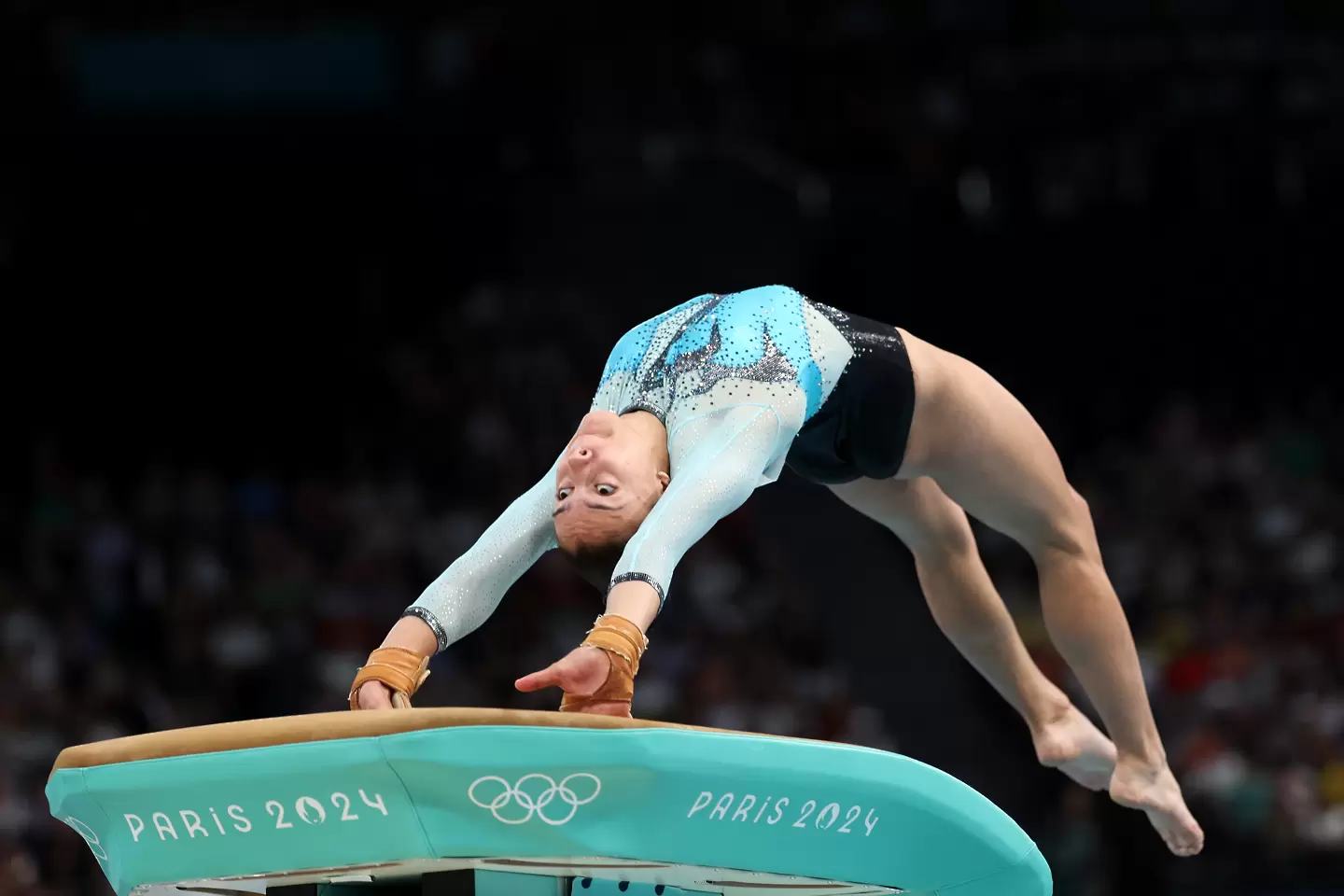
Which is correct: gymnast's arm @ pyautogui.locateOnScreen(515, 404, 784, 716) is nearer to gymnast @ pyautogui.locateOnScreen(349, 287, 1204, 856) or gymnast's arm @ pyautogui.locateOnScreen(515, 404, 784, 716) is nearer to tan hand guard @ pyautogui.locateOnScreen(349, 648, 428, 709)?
gymnast @ pyautogui.locateOnScreen(349, 287, 1204, 856)

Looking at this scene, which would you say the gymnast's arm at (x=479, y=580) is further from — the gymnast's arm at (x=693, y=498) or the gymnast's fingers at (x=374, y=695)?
the gymnast's arm at (x=693, y=498)

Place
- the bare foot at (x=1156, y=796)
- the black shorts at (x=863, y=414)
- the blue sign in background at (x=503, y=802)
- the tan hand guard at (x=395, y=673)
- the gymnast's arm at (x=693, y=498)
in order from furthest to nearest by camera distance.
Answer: the bare foot at (x=1156, y=796), the black shorts at (x=863, y=414), the tan hand guard at (x=395, y=673), the gymnast's arm at (x=693, y=498), the blue sign in background at (x=503, y=802)

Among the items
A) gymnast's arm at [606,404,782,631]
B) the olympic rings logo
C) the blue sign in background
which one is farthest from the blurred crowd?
the olympic rings logo

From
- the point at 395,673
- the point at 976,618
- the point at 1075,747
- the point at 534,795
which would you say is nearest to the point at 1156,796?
the point at 1075,747

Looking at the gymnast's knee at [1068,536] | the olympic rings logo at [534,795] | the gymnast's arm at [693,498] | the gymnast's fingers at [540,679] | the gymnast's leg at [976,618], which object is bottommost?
the gymnast's leg at [976,618]

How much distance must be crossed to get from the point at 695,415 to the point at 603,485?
314mm

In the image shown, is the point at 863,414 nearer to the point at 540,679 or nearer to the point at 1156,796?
the point at 1156,796

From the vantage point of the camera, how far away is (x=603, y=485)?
316 centimetres

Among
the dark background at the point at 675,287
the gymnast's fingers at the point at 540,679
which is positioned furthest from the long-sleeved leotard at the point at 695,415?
the dark background at the point at 675,287

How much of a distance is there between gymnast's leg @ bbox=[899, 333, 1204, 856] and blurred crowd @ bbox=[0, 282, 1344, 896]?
270 centimetres

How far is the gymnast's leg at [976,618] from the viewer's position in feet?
14.4

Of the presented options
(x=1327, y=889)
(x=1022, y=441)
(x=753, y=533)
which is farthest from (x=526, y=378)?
(x=1022, y=441)

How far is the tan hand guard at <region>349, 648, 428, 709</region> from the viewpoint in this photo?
3072 mm

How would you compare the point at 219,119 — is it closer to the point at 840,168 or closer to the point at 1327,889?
the point at 840,168
